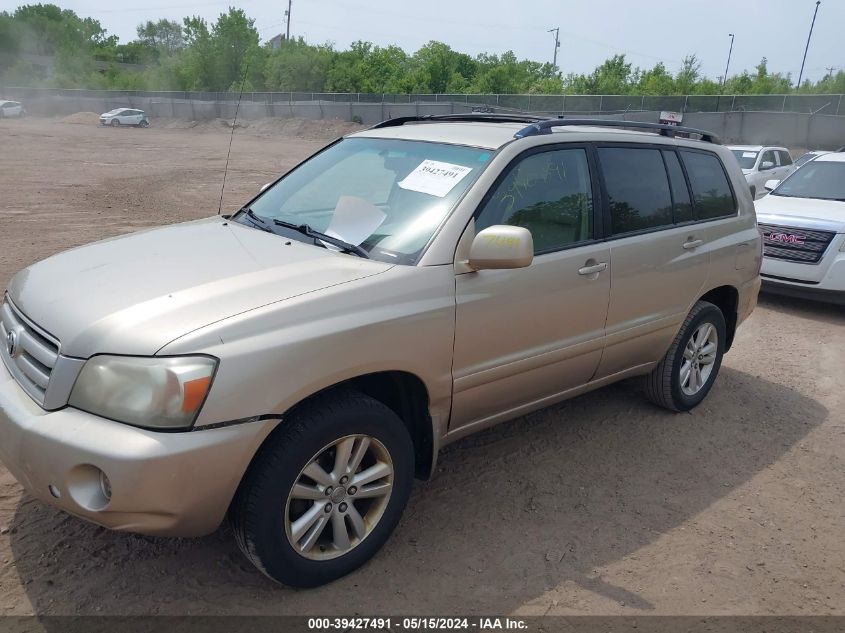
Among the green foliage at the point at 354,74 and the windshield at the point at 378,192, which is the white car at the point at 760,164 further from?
the green foliage at the point at 354,74

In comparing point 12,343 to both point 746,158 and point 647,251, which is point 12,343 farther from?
point 746,158

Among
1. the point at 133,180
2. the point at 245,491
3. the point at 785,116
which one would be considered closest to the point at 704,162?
the point at 245,491

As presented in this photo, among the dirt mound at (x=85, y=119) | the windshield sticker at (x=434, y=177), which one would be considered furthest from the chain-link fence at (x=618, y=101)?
the windshield sticker at (x=434, y=177)

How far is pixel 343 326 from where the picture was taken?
8.83ft

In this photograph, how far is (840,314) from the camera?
808 cm

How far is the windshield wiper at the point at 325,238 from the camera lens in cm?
315

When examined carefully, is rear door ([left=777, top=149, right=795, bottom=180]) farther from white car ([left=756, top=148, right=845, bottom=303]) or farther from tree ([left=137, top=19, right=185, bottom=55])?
tree ([left=137, top=19, right=185, bottom=55])

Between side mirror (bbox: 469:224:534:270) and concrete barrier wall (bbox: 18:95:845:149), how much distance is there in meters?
15.4

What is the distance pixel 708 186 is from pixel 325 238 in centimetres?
286

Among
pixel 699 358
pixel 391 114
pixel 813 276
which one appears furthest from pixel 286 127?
pixel 699 358

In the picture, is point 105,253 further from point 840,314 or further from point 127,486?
point 840,314

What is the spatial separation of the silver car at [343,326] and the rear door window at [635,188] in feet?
0.05

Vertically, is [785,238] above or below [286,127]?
above

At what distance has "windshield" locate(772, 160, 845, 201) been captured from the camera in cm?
890
